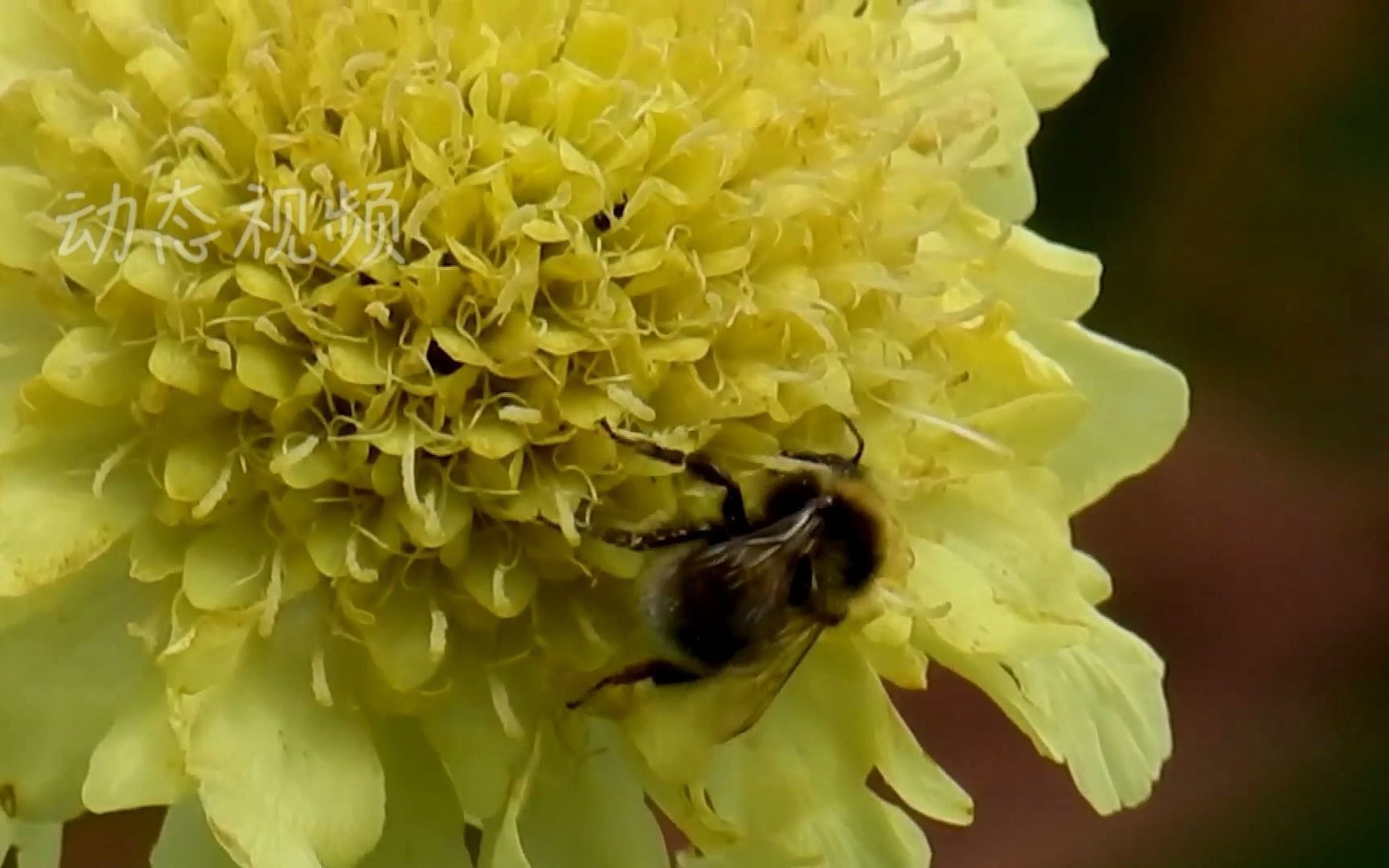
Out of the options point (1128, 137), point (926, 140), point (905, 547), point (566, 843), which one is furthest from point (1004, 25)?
point (1128, 137)

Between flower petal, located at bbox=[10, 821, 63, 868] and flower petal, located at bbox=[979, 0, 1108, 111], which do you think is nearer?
flower petal, located at bbox=[10, 821, 63, 868]

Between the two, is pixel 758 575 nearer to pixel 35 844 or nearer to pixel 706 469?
pixel 706 469

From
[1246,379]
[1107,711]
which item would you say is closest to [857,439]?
[1107,711]

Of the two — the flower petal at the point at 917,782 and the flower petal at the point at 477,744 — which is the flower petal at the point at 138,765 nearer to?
the flower petal at the point at 477,744

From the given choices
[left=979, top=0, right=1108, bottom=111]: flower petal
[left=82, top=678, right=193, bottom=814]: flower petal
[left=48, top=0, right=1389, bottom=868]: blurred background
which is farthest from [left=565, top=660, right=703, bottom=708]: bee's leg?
[left=48, top=0, right=1389, bottom=868]: blurred background

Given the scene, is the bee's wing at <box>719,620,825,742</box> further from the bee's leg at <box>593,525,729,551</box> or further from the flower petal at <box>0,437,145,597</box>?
the flower petal at <box>0,437,145,597</box>

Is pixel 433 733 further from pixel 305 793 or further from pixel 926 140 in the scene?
pixel 926 140

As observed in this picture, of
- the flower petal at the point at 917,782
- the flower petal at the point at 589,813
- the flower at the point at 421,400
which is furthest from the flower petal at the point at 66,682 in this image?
the flower petal at the point at 917,782
